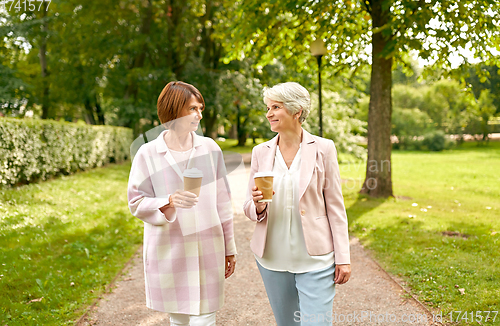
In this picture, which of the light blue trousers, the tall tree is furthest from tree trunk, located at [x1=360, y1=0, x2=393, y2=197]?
the light blue trousers

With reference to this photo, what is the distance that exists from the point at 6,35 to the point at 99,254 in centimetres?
1277

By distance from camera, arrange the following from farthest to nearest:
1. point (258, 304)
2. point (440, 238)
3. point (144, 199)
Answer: point (440, 238), point (258, 304), point (144, 199)

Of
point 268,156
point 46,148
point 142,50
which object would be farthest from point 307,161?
point 142,50

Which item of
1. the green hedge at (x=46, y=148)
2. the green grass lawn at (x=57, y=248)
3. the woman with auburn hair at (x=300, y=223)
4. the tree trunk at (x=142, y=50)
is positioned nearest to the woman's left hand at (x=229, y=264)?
the woman with auburn hair at (x=300, y=223)

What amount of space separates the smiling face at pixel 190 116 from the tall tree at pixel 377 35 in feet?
18.9

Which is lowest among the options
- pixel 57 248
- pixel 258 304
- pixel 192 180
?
pixel 258 304

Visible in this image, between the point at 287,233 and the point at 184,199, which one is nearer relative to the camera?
the point at 184,199

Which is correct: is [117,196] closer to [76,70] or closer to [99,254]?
[99,254]

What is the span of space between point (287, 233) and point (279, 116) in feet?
2.44

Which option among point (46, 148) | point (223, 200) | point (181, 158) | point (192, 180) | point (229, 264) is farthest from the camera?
point (46, 148)

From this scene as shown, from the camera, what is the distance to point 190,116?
7.70 feet

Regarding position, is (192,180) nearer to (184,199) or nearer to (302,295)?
(184,199)

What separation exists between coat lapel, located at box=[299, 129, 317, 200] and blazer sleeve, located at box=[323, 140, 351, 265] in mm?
102

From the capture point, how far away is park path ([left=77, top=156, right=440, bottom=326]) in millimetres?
3801
